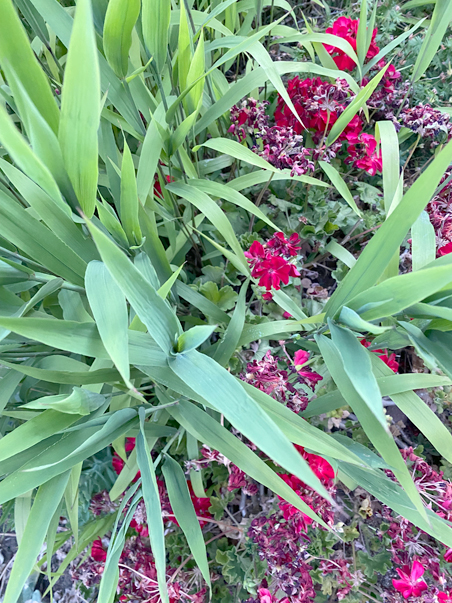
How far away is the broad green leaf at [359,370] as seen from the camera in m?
0.31

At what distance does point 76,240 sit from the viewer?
502 mm

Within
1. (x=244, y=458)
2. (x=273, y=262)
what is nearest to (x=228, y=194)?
(x=273, y=262)

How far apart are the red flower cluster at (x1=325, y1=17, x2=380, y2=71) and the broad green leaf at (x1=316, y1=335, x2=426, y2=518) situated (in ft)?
2.63

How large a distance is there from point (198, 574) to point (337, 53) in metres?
1.31

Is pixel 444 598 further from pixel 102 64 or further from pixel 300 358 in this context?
pixel 102 64

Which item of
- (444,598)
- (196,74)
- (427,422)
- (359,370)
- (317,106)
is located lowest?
(444,598)

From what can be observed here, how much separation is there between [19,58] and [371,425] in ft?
Answer: 1.78

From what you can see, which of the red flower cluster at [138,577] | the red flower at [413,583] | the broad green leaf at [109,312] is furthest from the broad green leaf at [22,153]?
the red flower at [413,583]

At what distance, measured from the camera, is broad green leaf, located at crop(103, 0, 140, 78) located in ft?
1.57

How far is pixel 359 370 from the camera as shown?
363 mm

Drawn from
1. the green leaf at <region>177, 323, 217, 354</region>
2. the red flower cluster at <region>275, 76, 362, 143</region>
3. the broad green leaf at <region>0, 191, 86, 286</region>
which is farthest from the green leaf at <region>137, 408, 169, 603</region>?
the red flower cluster at <region>275, 76, 362, 143</region>

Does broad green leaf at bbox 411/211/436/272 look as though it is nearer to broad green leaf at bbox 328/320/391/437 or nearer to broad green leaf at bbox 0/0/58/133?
broad green leaf at bbox 328/320/391/437

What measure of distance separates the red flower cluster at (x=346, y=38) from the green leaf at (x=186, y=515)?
1.00 meters

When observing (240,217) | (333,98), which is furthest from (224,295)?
(333,98)
